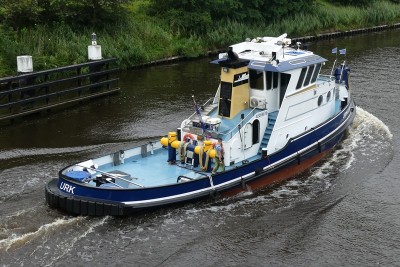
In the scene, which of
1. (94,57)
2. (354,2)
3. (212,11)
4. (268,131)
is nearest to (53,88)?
(94,57)

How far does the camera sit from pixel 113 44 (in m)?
34.9

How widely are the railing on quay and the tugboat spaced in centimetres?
849

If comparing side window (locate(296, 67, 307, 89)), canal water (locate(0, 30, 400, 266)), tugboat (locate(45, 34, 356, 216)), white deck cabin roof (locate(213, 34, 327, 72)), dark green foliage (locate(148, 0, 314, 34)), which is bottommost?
canal water (locate(0, 30, 400, 266))

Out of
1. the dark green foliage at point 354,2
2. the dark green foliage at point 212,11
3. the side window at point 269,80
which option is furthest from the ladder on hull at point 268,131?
the dark green foliage at point 354,2

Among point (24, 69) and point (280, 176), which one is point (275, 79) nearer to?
point (280, 176)

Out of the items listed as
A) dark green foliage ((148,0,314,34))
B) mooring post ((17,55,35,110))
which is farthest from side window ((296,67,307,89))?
dark green foliage ((148,0,314,34))

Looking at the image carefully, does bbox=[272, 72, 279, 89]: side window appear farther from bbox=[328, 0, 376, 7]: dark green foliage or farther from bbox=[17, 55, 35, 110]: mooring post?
bbox=[328, 0, 376, 7]: dark green foliage

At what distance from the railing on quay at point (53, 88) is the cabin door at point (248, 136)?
36.2ft

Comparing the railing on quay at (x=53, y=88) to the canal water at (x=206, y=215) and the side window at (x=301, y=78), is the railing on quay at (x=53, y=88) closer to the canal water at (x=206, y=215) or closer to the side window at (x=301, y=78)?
the canal water at (x=206, y=215)

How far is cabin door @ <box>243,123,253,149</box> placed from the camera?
18547 mm

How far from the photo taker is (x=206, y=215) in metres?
17.0

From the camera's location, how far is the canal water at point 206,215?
49.6ft

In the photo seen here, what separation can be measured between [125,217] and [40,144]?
742cm

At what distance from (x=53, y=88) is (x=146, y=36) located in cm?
915
